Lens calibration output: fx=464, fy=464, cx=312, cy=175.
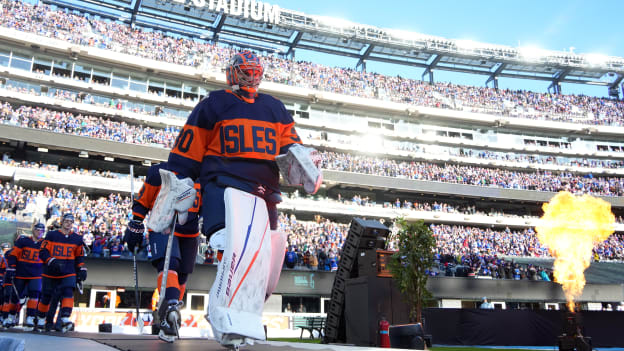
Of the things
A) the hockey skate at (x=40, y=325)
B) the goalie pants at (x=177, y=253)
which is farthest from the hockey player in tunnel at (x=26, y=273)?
the goalie pants at (x=177, y=253)

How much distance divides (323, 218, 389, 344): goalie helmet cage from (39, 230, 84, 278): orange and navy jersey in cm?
616

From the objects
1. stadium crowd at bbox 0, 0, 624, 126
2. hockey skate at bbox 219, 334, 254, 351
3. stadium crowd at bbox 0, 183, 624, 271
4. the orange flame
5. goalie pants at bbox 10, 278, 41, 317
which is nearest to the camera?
hockey skate at bbox 219, 334, 254, 351

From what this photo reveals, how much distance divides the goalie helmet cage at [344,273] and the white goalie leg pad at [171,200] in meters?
8.63

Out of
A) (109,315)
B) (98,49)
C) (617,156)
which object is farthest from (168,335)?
(617,156)

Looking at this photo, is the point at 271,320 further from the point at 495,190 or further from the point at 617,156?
the point at 617,156

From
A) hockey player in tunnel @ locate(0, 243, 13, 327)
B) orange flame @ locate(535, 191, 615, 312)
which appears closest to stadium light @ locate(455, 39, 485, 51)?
orange flame @ locate(535, 191, 615, 312)

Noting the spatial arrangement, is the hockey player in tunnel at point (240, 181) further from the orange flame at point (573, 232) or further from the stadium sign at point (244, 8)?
the stadium sign at point (244, 8)

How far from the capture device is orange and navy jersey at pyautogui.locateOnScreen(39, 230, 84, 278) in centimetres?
883

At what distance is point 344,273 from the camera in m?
12.3

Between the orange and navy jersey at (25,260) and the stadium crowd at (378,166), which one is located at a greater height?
the stadium crowd at (378,166)

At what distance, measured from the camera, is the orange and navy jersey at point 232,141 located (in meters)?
3.47

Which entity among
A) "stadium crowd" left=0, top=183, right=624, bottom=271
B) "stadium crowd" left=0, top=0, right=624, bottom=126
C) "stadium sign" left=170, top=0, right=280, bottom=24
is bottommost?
"stadium crowd" left=0, top=183, right=624, bottom=271

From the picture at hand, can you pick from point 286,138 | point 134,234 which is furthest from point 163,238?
point 286,138

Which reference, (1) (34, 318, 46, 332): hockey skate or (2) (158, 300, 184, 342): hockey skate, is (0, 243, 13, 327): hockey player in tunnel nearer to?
(1) (34, 318, 46, 332): hockey skate
